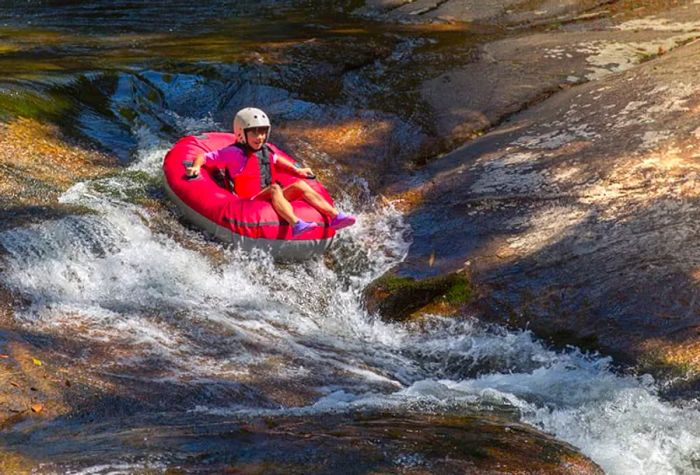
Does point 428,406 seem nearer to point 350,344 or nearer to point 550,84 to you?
point 350,344

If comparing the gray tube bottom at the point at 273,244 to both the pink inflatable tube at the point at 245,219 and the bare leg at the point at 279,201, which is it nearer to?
the pink inflatable tube at the point at 245,219

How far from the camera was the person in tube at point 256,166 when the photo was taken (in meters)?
8.03

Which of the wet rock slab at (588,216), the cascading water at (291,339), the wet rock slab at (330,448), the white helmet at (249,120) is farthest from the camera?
the white helmet at (249,120)

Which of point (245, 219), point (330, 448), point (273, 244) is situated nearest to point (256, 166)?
point (245, 219)

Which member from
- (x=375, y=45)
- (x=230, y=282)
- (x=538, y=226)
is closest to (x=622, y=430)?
(x=538, y=226)

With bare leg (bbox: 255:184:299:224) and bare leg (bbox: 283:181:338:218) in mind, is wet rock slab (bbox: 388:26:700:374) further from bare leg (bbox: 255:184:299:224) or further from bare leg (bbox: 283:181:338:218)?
bare leg (bbox: 255:184:299:224)

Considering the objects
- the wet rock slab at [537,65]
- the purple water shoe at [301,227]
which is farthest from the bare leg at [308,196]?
the wet rock slab at [537,65]

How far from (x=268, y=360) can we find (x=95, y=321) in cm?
130

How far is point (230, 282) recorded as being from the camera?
7.42 metres

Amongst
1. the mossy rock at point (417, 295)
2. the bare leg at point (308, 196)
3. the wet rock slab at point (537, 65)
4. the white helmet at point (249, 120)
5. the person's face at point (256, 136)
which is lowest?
the mossy rock at point (417, 295)

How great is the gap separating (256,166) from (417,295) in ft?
7.09

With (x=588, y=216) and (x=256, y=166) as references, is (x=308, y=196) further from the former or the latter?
(x=588, y=216)

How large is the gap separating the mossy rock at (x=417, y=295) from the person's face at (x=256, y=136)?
1819 millimetres

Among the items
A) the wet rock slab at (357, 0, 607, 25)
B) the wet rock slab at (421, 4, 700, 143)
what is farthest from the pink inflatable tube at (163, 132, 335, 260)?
the wet rock slab at (357, 0, 607, 25)
